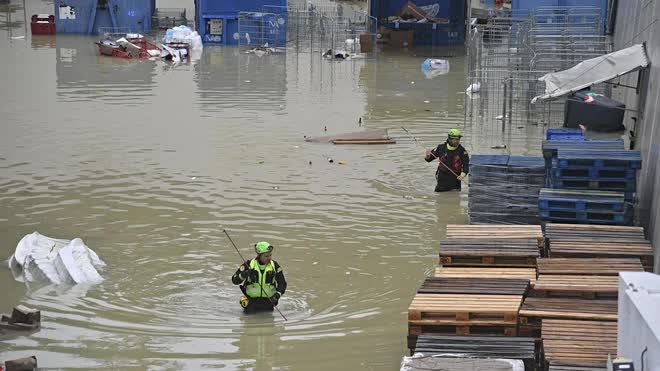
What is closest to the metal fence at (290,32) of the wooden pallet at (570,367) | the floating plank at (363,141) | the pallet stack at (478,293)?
the floating plank at (363,141)

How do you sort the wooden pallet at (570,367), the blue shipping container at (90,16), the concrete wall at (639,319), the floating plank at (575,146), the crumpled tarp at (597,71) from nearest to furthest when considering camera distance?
the concrete wall at (639,319)
the wooden pallet at (570,367)
the floating plank at (575,146)
the crumpled tarp at (597,71)
the blue shipping container at (90,16)

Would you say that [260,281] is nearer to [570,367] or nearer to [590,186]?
[570,367]

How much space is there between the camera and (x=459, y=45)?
5312cm

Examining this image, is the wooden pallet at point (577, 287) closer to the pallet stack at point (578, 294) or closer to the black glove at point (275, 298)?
the pallet stack at point (578, 294)

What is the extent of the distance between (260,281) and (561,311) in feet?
12.3

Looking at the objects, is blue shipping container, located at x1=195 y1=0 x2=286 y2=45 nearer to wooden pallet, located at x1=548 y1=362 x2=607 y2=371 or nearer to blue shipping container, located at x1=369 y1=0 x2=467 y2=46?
blue shipping container, located at x1=369 y1=0 x2=467 y2=46

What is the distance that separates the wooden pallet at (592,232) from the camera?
14.1m

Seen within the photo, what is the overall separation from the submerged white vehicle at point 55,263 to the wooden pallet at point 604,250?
20.3 ft

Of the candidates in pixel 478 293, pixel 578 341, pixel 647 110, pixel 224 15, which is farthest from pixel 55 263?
pixel 224 15

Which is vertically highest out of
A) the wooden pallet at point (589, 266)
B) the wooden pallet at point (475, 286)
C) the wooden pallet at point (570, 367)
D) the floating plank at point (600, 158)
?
the floating plank at point (600, 158)

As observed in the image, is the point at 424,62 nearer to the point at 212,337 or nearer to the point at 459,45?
the point at 459,45

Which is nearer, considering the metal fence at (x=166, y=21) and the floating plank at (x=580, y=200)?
the floating plank at (x=580, y=200)

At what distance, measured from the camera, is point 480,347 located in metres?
10.7

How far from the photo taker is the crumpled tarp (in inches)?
809
